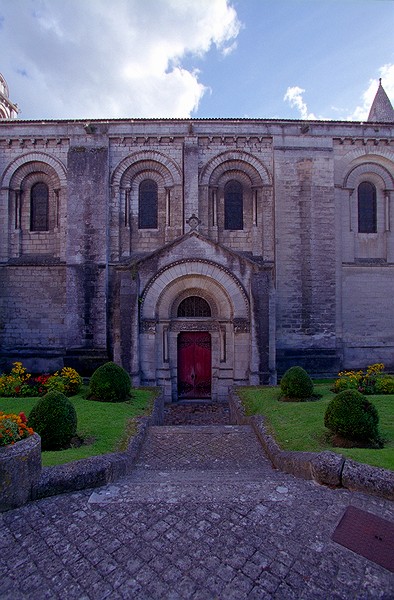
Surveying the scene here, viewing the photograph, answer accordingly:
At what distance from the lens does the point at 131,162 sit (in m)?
17.0

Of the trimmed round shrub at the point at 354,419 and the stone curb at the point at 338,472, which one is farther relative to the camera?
the trimmed round shrub at the point at 354,419

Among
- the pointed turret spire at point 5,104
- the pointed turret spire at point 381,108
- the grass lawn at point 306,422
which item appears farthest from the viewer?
the pointed turret spire at point 5,104

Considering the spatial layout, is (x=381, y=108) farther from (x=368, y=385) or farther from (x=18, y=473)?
(x=18, y=473)

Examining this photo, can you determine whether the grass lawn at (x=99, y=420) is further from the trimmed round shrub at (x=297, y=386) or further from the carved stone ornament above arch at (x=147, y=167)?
the carved stone ornament above arch at (x=147, y=167)

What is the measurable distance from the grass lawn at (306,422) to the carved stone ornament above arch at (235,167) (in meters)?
9.63

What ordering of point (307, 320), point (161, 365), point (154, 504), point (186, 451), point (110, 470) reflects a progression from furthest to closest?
1. point (307, 320)
2. point (161, 365)
3. point (186, 451)
4. point (110, 470)
5. point (154, 504)

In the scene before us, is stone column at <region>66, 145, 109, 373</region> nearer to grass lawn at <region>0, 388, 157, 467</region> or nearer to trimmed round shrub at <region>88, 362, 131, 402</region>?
grass lawn at <region>0, 388, 157, 467</region>

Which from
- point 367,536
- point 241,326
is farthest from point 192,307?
point 367,536

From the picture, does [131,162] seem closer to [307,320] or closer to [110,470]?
[307,320]

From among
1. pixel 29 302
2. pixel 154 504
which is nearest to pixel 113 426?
pixel 154 504

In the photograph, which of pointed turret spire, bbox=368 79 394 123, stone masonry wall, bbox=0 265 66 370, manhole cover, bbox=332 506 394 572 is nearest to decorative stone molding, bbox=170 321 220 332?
stone masonry wall, bbox=0 265 66 370

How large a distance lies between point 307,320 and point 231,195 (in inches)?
272

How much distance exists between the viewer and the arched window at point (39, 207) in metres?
17.6

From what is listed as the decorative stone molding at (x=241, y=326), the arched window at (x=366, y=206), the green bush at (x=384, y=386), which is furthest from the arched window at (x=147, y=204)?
the green bush at (x=384, y=386)
